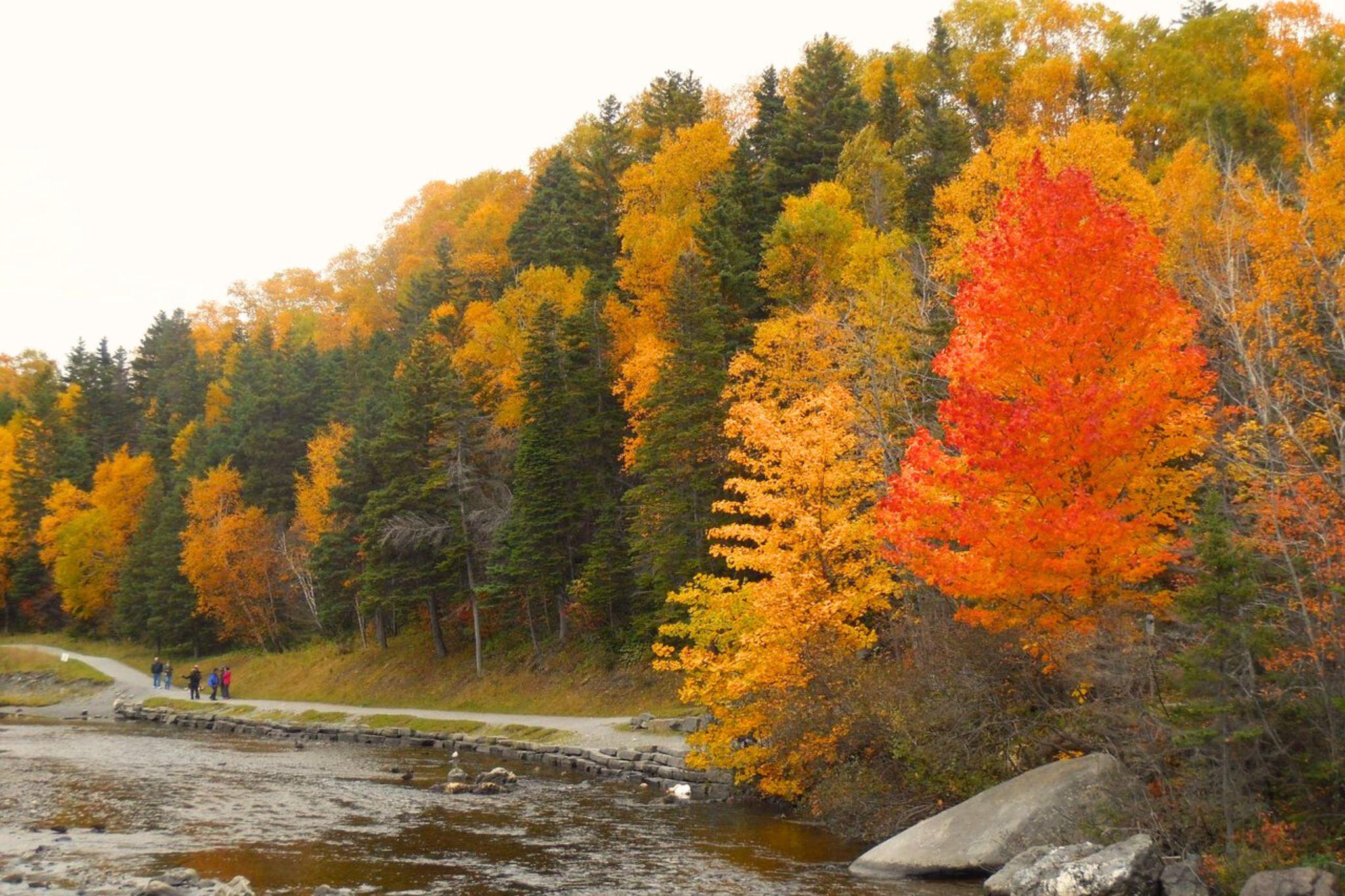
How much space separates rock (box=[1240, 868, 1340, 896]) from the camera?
1155 centimetres

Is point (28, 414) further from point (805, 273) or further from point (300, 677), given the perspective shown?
point (805, 273)

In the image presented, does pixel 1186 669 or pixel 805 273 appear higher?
pixel 805 273

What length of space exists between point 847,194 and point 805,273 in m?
4.49

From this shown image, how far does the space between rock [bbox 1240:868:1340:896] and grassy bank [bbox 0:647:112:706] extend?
60.5m

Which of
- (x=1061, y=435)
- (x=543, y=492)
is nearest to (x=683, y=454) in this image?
(x=543, y=492)

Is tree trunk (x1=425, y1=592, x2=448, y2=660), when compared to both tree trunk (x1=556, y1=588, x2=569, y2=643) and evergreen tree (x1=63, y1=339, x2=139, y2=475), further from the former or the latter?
evergreen tree (x1=63, y1=339, x2=139, y2=475)

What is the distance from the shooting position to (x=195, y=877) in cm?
1517

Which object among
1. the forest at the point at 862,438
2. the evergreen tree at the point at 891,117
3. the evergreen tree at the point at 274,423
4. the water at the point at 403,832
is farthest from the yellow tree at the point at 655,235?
the evergreen tree at the point at 274,423

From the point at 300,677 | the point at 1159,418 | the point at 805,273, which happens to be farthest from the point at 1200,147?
the point at 300,677

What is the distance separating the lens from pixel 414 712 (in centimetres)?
4309

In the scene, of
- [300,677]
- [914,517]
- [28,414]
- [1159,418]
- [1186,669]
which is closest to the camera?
[1186,669]

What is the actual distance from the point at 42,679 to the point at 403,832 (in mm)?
52730

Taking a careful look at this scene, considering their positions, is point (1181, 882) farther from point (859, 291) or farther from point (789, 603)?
point (859, 291)

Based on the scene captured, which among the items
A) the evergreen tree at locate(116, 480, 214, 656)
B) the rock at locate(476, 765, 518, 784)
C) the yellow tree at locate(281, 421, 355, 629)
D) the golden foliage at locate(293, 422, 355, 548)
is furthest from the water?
the evergreen tree at locate(116, 480, 214, 656)
